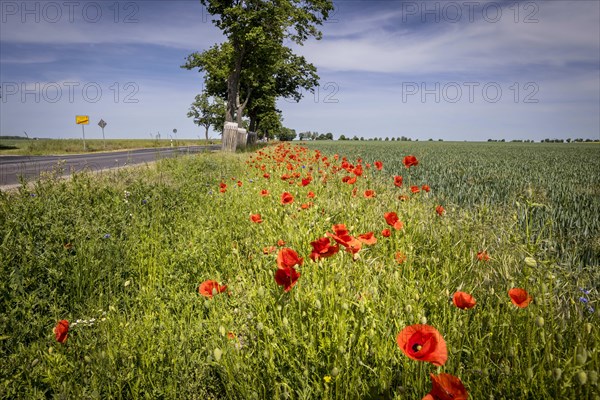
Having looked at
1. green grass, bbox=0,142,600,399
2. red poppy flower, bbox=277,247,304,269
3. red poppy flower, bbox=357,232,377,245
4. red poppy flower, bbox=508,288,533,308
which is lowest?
green grass, bbox=0,142,600,399

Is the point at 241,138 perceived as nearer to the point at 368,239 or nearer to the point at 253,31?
the point at 253,31

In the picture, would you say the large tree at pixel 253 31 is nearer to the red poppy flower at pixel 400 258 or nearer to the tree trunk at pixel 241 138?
the tree trunk at pixel 241 138

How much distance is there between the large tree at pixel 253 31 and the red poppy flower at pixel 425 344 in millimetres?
19342

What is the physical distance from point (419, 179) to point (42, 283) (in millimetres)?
8458

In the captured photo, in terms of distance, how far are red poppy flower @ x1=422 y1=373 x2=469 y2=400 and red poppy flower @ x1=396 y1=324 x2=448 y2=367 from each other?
0.05m

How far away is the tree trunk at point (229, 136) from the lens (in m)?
19.2

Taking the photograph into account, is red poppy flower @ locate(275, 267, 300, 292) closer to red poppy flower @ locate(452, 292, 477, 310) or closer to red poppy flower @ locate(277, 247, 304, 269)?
red poppy flower @ locate(277, 247, 304, 269)

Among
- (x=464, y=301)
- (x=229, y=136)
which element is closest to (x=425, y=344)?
(x=464, y=301)

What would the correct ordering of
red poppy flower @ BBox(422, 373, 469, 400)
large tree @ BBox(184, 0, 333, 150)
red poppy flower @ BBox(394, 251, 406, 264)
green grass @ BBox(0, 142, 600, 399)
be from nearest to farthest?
red poppy flower @ BBox(422, 373, 469, 400) → green grass @ BBox(0, 142, 600, 399) → red poppy flower @ BBox(394, 251, 406, 264) → large tree @ BBox(184, 0, 333, 150)

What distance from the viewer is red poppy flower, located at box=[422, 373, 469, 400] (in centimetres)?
85

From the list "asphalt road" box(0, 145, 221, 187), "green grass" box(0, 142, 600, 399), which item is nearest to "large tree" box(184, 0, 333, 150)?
"asphalt road" box(0, 145, 221, 187)

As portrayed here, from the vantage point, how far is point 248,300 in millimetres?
2469

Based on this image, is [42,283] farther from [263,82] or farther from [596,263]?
[263,82]

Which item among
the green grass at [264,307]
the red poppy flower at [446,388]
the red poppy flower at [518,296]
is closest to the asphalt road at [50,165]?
the green grass at [264,307]
